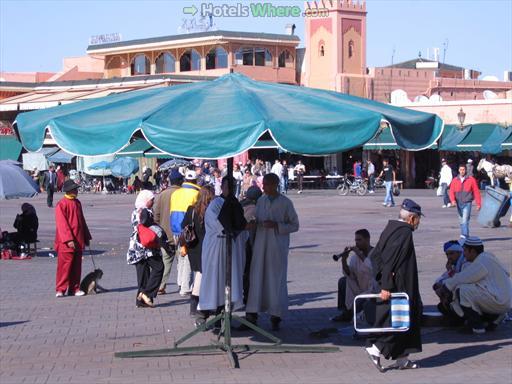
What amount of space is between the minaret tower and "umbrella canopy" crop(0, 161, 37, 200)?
45768 millimetres

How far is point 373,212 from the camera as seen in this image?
33.1 m

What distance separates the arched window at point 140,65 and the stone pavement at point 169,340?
55.0m

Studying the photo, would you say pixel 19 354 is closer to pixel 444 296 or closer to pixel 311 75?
pixel 444 296

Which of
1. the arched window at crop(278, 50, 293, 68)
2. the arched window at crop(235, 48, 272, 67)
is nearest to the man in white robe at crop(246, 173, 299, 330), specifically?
the arched window at crop(235, 48, 272, 67)

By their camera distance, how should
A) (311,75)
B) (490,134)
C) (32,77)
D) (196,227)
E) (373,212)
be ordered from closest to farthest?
(196,227) → (373,212) → (490,134) → (311,75) → (32,77)

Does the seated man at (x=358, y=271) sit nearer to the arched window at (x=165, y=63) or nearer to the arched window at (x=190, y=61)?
the arched window at (x=190, y=61)

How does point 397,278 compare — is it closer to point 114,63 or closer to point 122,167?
point 122,167

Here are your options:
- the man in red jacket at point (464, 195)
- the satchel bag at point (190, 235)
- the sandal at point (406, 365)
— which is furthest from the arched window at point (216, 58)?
the sandal at point (406, 365)

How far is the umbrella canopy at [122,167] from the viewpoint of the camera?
53.2 metres

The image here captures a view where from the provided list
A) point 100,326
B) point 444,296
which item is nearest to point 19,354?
point 100,326

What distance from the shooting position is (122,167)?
175 ft

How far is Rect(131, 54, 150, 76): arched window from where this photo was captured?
73.8 m

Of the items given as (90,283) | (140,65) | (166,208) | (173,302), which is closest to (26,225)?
(90,283)

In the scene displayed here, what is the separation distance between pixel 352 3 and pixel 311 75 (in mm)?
5661
